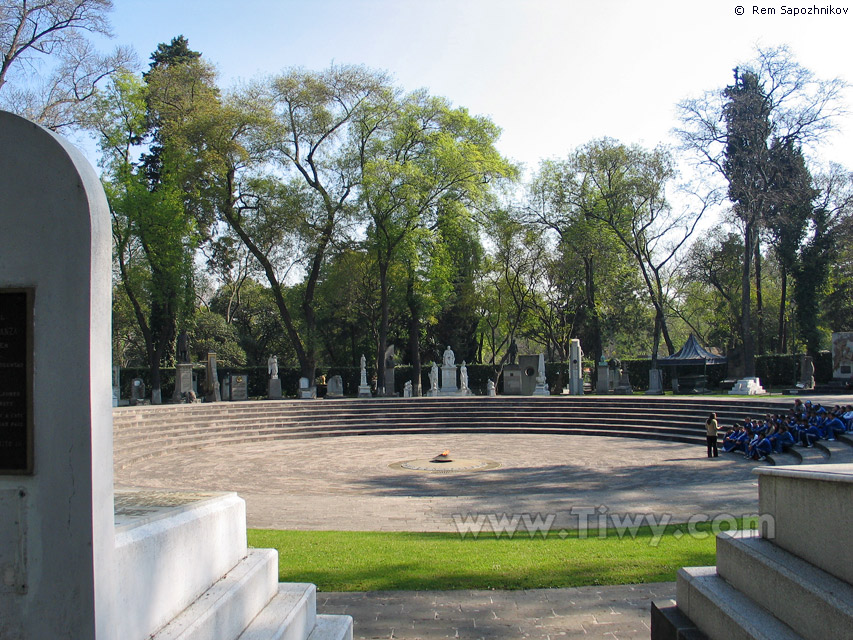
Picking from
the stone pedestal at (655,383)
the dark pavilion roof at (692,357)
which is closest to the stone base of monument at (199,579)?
the stone pedestal at (655,383)

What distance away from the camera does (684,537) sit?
782 centimetres

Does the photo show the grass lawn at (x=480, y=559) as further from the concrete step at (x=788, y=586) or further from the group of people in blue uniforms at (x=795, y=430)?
the group of people in blue uniforms at (x=795, y=430)

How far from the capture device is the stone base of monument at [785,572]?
10.2 ft

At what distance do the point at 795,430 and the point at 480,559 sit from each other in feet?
40.8

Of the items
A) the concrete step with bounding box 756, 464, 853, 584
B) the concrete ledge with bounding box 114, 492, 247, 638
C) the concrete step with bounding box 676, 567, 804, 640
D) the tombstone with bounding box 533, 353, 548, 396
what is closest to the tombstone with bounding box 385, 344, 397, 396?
the tombstone with bounding box 533, 353, 548, 396

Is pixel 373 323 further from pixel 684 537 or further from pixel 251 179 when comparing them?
pixel 684 537

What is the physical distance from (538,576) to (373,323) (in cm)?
3867

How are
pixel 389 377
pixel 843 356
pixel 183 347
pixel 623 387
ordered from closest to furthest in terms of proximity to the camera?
pixel 843 356, pixel 183 347, pixel 623 387, pixel 389 377

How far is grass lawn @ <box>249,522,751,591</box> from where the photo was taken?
228 inches

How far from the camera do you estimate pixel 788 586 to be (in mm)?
3361

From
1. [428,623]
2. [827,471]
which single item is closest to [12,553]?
[428,623]

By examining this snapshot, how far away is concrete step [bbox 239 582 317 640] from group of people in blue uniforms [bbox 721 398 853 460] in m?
14.5

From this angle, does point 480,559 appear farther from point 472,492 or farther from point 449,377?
point 449,377

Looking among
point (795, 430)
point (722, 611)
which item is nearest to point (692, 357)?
point (795, 430)
